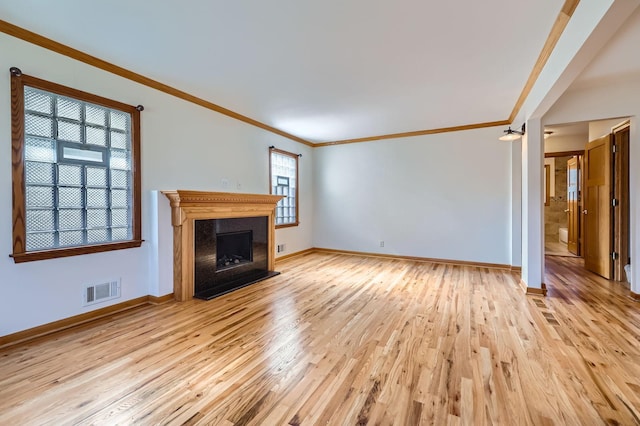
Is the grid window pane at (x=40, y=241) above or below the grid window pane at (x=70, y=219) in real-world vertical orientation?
below

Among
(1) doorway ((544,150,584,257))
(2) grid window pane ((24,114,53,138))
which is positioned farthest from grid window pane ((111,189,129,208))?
(1) doorway ((544,150,584,257))

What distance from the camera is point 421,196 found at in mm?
5555

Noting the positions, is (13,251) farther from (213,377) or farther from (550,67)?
(550,67)

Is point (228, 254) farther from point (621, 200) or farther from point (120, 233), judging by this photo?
point (621, 200)

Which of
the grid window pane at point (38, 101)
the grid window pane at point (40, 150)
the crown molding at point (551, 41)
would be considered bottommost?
the grid window pane at point (40, 150)

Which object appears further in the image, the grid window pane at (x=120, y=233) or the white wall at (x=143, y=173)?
the grid window pane at (x=120, y=233)

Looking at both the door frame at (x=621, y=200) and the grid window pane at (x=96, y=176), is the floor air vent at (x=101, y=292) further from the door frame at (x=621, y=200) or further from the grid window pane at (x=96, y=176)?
the door frame at (x=621, y=200)

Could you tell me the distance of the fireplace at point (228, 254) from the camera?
3.65 meters

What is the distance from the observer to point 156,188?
3373 mm

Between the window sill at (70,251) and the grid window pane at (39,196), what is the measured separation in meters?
0.40

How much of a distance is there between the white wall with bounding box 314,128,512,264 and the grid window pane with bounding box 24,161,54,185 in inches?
185

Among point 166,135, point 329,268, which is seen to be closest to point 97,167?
point 166,135

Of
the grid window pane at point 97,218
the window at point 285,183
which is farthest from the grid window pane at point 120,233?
the window at point 285,183

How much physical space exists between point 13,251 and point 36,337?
0.75 m
